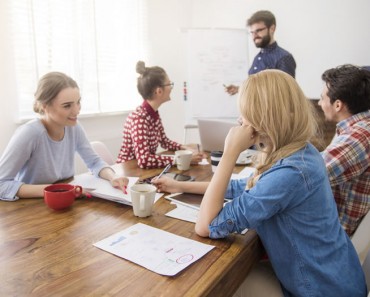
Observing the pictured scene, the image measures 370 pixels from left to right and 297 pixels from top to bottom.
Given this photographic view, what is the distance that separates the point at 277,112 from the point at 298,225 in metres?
0.33

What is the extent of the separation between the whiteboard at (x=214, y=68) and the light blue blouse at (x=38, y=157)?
2.02m

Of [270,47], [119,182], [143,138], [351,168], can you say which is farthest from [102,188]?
[270,47]

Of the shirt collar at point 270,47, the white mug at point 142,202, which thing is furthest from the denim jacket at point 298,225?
the shirt collar at point 270,47

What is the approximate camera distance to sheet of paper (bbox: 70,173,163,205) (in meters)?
1.18

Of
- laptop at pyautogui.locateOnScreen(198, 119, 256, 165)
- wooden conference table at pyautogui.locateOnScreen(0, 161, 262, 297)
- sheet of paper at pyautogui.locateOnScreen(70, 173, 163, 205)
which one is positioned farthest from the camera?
laptop at pyautogui.locateOnScreen(198, 119, 256, 165)

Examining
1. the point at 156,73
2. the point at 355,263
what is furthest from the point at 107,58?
the point at 355,263

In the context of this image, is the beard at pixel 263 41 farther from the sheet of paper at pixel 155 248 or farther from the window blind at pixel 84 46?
the sheet of paper at pixel 155 248

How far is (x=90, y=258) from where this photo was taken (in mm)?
799

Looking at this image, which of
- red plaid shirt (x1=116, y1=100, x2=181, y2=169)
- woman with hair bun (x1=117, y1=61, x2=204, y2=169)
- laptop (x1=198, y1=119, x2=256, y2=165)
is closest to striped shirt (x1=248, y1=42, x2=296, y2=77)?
laptop (x1=198, y1=119, x2=256, y2=165)

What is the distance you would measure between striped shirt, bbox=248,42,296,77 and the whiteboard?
1.20 ft

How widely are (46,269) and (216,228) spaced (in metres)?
0.44

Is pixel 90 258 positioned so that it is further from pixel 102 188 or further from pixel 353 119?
pixel 353 119

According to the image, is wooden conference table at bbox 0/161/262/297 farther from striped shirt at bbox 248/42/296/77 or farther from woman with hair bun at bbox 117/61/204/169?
striped shirt at bbox 248/42/296/77

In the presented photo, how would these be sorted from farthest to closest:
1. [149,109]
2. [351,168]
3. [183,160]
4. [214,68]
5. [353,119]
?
[214,68] < [149,109] < [183,160] < [353,119] < [351,168]
